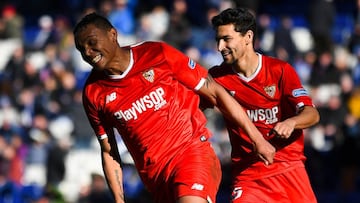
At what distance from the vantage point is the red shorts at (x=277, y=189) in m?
8.79

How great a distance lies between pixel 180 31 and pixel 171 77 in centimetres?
1150

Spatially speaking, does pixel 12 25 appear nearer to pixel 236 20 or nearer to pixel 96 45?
pixel 236 20

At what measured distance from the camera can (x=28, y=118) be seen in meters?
20.9

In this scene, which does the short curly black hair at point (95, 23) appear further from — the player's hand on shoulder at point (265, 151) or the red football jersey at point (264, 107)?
the player's hand on shoulder at point (265, 151)

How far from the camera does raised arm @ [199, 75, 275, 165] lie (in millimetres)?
7883

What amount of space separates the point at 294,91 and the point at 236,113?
80 cm

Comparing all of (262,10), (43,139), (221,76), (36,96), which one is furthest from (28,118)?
(221,76)

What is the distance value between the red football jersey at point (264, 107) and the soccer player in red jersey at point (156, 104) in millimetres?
556

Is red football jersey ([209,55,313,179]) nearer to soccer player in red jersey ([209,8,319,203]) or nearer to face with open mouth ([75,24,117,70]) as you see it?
soccer player in red jersey ([209,8,319,203])

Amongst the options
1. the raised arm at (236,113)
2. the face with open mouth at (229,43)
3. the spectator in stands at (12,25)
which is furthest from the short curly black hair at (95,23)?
the spectator in stands at (12,25)

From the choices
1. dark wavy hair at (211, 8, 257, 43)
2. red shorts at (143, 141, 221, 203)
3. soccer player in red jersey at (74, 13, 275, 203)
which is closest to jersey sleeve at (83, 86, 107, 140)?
soccer player in red jersey at (74, 13, 275, 203)

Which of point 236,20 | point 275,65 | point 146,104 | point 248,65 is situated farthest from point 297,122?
point 146,104

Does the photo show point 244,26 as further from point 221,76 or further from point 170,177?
point 170,177

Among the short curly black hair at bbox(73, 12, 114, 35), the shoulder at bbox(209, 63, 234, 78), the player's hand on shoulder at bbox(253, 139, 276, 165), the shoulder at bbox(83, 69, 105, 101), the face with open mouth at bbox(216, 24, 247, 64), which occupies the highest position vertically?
the short curly black hair at bbox(73, 12, 114, 35)
